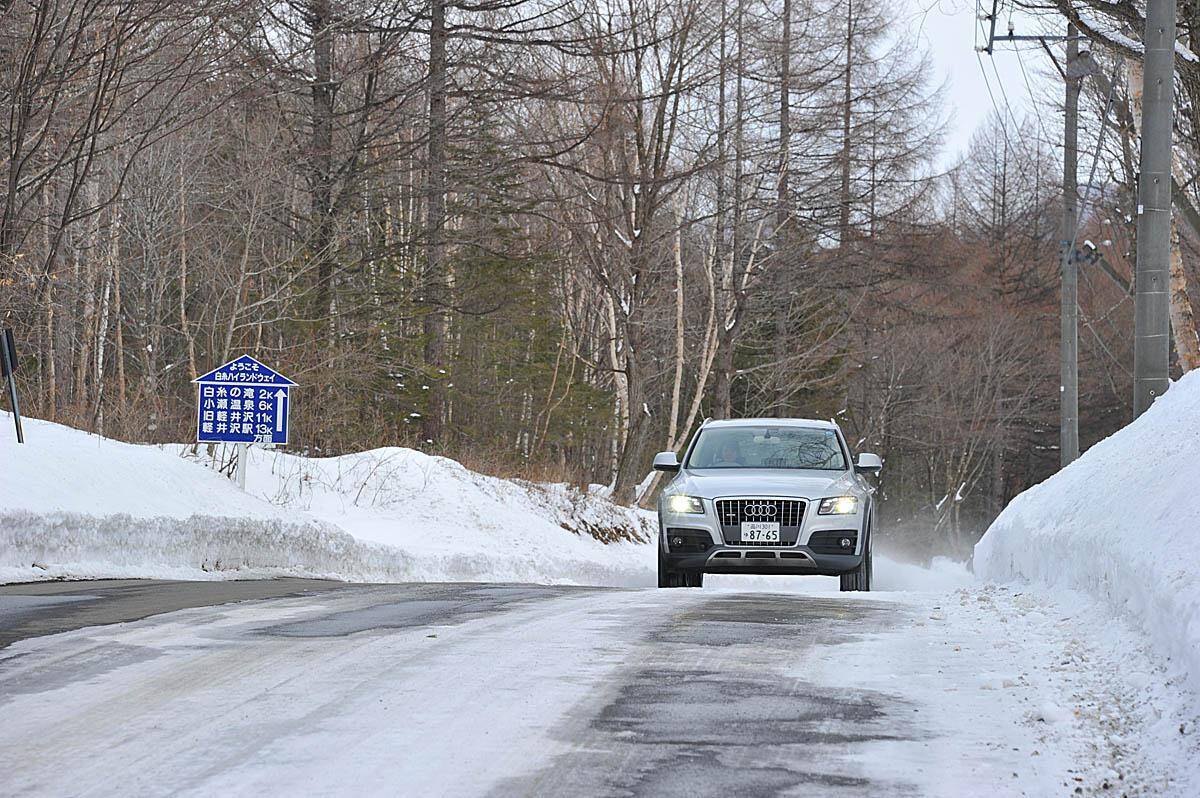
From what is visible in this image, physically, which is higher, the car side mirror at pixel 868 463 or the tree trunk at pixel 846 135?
the tree trunk at pixel 846 135

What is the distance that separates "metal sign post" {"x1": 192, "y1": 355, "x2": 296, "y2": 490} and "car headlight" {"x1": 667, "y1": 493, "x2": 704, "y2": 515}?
6.25 m

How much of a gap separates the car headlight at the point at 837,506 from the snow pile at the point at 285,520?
6.39 metres

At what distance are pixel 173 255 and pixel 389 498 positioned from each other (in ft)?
28.3

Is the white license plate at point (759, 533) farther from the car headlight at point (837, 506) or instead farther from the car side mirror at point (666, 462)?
the car side mirror at point (666, 462)

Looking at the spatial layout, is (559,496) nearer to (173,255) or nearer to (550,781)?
(173,255)

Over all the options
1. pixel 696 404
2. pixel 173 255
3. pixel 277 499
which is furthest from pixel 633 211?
pixel 277 499

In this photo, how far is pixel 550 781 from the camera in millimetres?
4539

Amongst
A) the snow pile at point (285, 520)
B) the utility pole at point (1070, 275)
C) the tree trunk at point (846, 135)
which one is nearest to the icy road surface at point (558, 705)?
the snow pile at point (285, 520)

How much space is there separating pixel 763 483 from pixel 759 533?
1.63 ft

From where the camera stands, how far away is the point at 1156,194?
15734 millimetres

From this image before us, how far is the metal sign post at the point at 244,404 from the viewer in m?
17.5

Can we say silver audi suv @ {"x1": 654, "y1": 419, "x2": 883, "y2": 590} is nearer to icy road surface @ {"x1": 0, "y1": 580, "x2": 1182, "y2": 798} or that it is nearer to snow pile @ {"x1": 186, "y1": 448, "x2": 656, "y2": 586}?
icy road surface @ {"x1": 0, "y1": 580, "x2": 1182, "y2": 798}

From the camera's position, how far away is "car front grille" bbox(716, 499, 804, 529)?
42.8 feet

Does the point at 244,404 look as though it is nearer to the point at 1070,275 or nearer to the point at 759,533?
the point at 759,533
